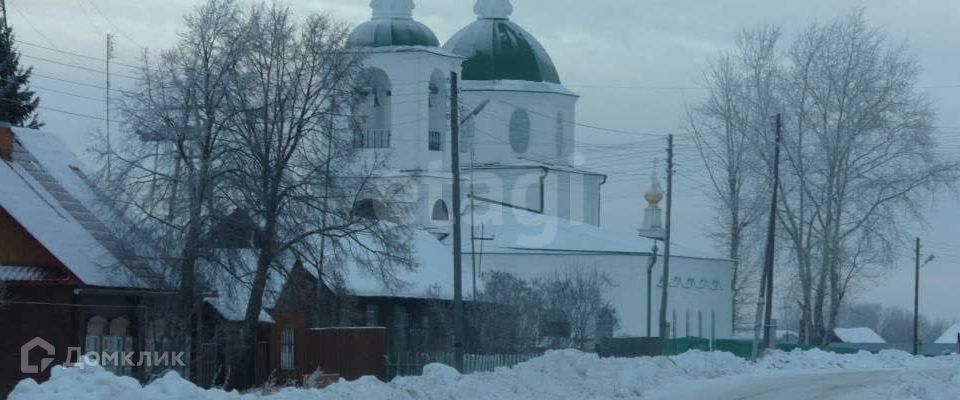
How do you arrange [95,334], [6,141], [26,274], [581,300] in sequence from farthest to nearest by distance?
[581,300]
[6,141]
[95,334]
[26,274]

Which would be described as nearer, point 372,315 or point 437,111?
point 372,315

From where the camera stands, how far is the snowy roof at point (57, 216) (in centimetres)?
3192

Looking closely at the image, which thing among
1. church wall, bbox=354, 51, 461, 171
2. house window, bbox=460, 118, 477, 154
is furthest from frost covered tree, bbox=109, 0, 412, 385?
house window, bbox=460, 118, 477, 154

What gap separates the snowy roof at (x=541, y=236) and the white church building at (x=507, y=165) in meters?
0.08

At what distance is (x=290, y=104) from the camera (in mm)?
34531

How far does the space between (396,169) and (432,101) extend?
3012mm

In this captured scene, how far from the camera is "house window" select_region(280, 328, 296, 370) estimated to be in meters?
36.8

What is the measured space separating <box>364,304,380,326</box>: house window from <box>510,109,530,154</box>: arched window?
27543 millimetres

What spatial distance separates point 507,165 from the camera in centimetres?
7200

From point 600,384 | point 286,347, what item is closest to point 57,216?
point 286,347

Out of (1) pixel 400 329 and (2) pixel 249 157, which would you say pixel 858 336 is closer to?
(1) pixel 400 329

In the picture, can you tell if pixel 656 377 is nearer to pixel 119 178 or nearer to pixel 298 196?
pixel 298 196

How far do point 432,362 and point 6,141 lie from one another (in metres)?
10.7

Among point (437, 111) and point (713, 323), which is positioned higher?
point (437, 111)
